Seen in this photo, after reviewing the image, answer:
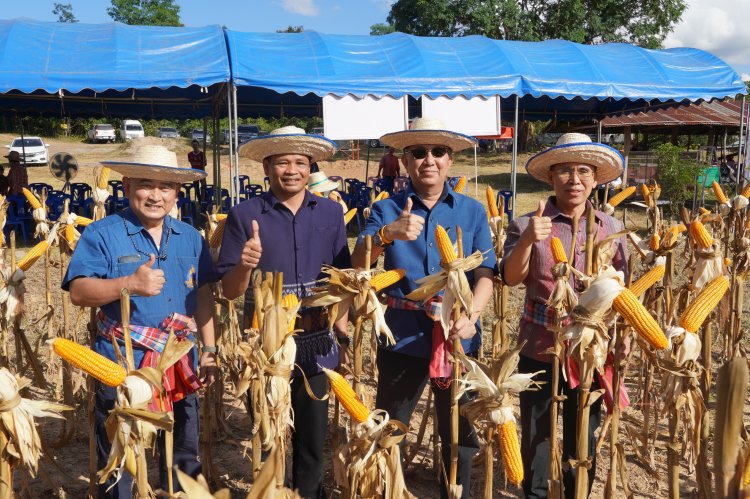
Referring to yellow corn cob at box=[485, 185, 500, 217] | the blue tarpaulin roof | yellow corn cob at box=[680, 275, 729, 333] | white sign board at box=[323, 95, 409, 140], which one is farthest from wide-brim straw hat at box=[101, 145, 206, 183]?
the blue tarpaulin roof

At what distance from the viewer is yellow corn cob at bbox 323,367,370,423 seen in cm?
193

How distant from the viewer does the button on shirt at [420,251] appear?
103 inches

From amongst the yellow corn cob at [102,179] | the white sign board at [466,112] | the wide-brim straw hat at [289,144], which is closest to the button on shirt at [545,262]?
the wide-brim straw hat at [289,144]

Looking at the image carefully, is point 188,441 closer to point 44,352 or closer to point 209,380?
point 209,380

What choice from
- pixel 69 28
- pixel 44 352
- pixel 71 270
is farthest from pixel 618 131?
pixel 71 270

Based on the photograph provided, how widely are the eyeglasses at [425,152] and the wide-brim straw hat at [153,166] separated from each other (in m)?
0.93

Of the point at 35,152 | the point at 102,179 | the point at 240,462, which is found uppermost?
the point at 35,152

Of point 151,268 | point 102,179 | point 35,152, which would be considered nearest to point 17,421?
point 151,268

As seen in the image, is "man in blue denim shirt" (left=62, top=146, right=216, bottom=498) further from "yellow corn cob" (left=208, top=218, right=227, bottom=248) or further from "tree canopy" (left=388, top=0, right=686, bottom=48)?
"tree canopy" (left=388, top=0, right=686, bottom=48)

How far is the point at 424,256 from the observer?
2.62 meters

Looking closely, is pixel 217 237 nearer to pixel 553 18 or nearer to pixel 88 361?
pixel 88 361

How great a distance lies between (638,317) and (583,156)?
97 cm

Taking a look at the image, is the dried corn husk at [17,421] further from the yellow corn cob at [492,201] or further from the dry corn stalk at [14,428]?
the yellow corn cob at [492,201]

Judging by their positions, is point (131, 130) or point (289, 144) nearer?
point (289, 144)
